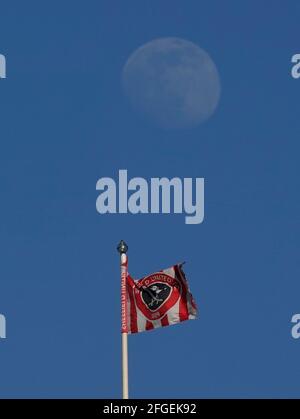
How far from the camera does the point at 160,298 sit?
397 feet

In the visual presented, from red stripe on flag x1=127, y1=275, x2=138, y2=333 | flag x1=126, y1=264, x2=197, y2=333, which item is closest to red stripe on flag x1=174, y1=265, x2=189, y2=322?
flag x1=126, y1=264, x2=197, y2=333

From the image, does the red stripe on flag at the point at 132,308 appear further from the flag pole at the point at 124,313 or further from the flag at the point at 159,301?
the flag pole at the point at 124,313

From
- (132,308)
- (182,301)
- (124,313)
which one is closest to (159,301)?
(182,301)

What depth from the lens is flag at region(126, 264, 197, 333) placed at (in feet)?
396

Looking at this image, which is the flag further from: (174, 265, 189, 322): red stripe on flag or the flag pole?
the flag pole

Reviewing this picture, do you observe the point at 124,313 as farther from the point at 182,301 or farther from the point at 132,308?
the point at 182,301

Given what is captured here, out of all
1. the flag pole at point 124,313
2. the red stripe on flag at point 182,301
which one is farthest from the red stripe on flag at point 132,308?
the red stripe on flag at point 182,301

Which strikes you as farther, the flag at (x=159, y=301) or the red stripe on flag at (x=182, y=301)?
the red stripe on flag at (x=182, y=301)

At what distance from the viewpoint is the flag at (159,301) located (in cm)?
12069

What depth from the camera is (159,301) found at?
12094 centimetres
